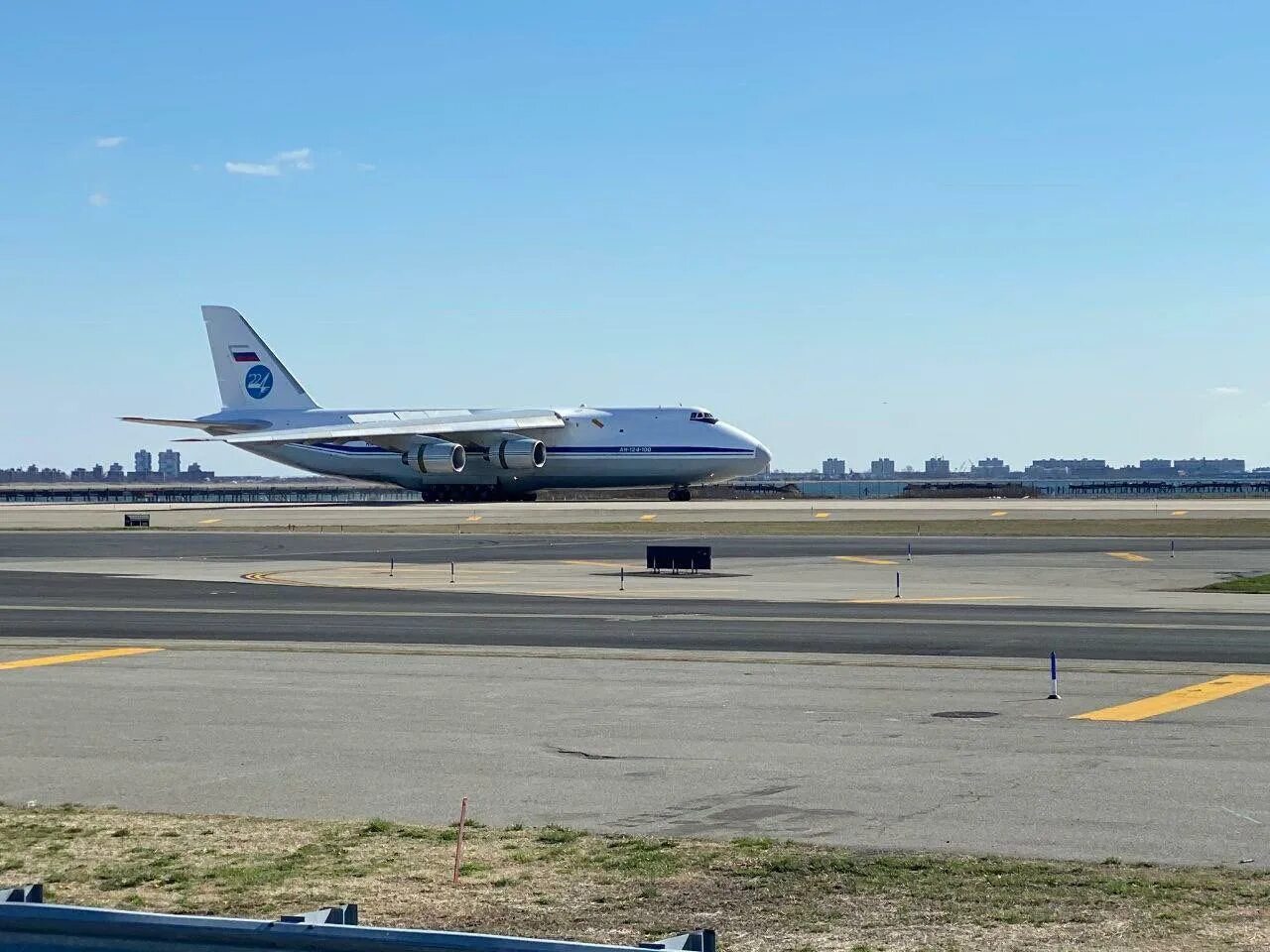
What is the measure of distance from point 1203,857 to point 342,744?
7730mm

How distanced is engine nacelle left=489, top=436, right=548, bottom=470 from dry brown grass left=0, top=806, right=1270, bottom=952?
74612 mm

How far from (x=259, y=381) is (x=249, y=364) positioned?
4.09ft

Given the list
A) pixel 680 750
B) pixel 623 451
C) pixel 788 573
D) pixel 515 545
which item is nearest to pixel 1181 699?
pixel 680 750

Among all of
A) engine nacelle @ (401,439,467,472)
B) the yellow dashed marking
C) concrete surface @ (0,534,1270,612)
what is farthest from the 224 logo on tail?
the yellow dashed marking

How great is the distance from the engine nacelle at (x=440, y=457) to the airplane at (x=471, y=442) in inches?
2.2

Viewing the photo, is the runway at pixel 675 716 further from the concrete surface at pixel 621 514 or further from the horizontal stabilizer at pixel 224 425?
the horizontal stabilizer at pixel 224 425

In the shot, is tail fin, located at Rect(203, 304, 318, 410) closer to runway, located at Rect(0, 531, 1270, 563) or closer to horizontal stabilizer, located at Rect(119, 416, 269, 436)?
horizontal stabilizer, located at Rect(119, 416, 269, 436)

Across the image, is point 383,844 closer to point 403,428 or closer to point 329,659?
point 329,659

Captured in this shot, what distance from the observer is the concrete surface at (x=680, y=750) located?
10758mm

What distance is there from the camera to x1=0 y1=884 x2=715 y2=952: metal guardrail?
4.92 meters

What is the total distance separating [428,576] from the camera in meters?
38.4

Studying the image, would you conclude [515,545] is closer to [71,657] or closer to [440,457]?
[71,657]

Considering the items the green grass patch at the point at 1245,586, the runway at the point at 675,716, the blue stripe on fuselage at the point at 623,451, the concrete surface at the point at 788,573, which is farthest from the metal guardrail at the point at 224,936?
the blue stripe on fuselage at the point at 623,451

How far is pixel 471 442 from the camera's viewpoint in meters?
87.5
